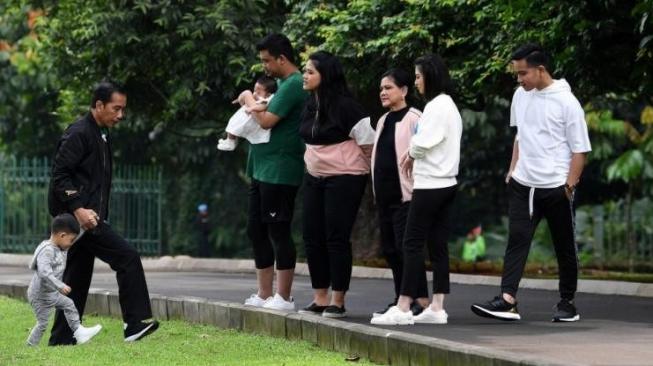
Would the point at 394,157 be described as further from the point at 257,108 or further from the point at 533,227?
the point at 257,108

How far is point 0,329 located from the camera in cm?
1331

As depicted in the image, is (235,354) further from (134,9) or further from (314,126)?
(134,9)

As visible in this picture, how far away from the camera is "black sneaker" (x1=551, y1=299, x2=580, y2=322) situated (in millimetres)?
11297

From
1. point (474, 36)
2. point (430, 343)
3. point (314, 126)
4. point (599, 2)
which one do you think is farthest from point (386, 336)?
point (474, 36)

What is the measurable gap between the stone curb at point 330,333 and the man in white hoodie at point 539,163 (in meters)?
1.14

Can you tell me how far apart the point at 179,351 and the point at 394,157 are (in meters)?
1.92

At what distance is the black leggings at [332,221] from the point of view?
37.2 feet

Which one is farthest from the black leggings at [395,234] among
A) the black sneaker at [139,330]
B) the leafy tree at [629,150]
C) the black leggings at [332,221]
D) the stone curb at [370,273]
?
the leafy tree at [629,150]

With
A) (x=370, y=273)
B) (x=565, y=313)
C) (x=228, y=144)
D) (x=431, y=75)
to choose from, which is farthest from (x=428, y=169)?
(x=370, y=273)

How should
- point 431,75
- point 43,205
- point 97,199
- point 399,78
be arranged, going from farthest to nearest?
point 43,205 < point 97,199 < point 399,78 < point 431,75

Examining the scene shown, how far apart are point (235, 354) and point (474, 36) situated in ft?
29.6

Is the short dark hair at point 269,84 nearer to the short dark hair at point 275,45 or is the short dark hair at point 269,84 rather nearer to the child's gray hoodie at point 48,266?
the short dark hair at point 275,45

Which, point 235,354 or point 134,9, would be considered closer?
point 235,354

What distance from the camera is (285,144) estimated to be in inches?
471
